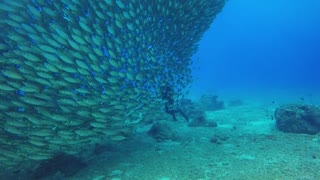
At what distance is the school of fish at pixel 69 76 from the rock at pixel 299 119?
4.79 meters

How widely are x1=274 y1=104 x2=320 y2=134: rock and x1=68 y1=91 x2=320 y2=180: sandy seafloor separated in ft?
1.43

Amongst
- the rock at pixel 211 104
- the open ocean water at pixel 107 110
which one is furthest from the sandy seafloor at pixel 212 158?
the rock at pixel 211 104

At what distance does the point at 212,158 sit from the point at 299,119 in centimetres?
430

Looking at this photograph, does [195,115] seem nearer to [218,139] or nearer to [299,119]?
[218,139]

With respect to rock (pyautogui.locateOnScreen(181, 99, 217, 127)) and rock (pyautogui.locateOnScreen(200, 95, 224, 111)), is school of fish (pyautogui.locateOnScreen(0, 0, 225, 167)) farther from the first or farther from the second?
rock (pyautogui.locateOnScreen(200, 95, 224, 111))

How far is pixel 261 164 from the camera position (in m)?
7.43

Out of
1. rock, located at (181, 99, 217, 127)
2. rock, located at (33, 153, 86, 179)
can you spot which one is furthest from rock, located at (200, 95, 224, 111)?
rock, located at (33, 153, 86, 179)

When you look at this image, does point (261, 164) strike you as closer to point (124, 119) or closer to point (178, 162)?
point (178, 162)

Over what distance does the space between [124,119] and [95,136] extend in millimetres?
1217

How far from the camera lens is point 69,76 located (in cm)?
699

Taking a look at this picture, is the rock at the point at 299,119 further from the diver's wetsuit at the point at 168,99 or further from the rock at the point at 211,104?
the rock at the point at 211,104

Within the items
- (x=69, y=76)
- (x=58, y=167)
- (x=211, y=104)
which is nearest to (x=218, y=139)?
(x=58, y=167)

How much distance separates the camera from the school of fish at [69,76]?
250 inches

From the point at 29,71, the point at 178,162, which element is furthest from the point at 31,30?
the point at 178,162
